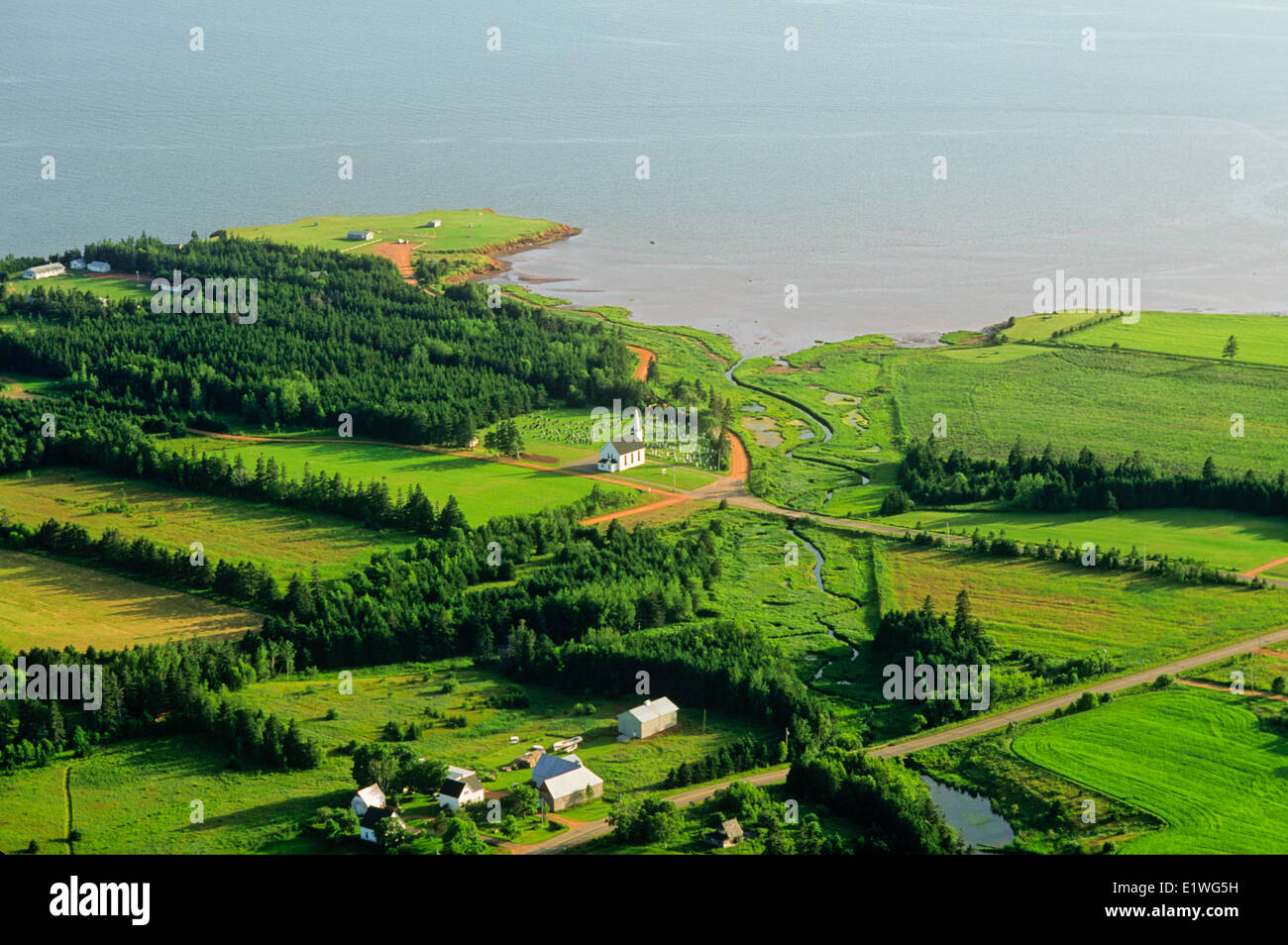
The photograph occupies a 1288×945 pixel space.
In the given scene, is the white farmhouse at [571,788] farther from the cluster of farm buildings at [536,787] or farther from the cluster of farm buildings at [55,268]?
the cluster of farm buildings at [55,268]

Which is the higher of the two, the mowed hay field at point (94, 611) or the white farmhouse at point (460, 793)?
the mowed hay field at point (94, 611)

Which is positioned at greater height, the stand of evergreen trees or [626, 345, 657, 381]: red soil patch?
[626, 345, 657, 381]: red soil patch

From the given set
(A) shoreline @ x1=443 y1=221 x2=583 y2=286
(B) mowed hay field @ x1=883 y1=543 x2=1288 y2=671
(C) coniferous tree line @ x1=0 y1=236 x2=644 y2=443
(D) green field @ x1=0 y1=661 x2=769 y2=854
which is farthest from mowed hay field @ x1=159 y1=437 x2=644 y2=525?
(A) shoreline @ x1=443 y1=221 x2=583 y2=286

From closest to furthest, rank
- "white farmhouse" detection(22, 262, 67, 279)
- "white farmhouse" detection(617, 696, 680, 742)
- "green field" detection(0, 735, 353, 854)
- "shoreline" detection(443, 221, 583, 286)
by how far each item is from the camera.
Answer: "green field" detection(0, 735, 353, 854), "white farmhouse" detection(617, 696, 680, 742), "white farmhouse" detection(22, 262, 67, 279), "shoreline" detection(443, 221, 583, 286)

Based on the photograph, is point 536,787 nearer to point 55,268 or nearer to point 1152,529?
point 1152,529

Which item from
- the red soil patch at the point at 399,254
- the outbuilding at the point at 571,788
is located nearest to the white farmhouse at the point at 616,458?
the outbuilding at the point at 571,788

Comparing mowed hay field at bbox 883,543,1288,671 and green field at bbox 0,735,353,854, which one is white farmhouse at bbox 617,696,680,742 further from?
mowed hay field at bbox 883,543,1288,671
